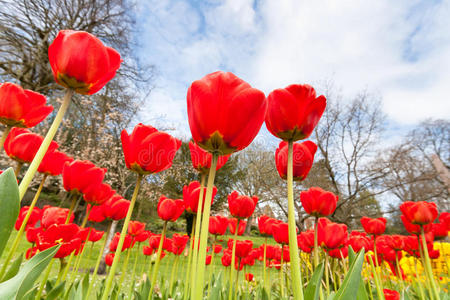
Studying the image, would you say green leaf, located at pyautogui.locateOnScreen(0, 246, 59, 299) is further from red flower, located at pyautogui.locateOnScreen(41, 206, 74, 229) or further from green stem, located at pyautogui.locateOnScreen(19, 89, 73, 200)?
red flower, located at pyautogui.locateOnScreen(41, 206, 74, 229)

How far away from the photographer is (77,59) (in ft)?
1.94

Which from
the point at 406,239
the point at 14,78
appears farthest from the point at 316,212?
the point at 14,78

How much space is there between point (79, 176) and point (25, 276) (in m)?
0.62

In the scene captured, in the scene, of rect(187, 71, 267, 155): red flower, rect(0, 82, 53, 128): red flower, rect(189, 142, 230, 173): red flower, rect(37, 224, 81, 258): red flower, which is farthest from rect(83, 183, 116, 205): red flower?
rect(187, 71, 267, 155): red flower

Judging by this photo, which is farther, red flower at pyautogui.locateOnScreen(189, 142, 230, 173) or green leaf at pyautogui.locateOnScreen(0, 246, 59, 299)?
red flower at pyautogui.locateOnScreen(189, 142, 230, 173)

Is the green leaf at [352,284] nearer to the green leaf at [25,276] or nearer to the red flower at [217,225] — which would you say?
the green leaf at [25,276]

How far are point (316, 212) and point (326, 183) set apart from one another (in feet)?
32.6

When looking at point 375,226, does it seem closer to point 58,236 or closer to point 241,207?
point 241,207

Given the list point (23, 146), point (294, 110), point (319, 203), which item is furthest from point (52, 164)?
point (319, 203)

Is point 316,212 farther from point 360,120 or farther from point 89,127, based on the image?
point 360,120

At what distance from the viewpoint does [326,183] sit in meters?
10.1

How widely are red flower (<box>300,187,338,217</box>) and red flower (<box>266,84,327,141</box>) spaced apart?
517mm

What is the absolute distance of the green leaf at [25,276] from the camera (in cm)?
41

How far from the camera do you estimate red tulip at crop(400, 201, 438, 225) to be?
1.38 m
